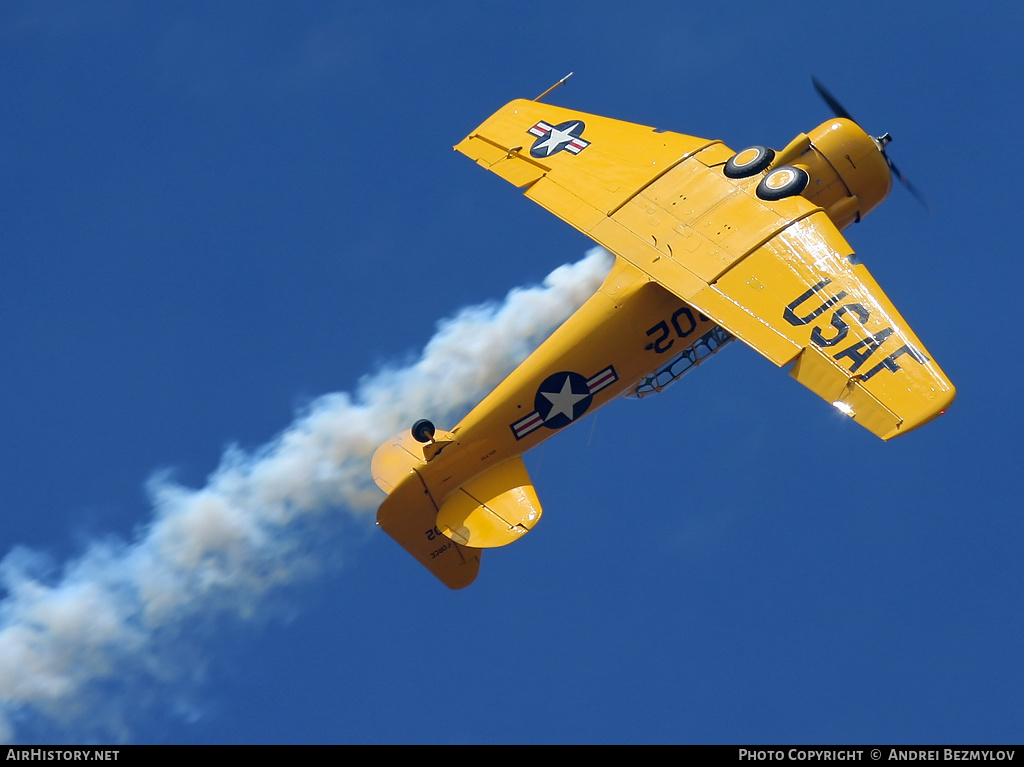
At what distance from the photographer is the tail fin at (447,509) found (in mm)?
24656

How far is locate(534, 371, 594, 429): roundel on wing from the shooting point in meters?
25.0

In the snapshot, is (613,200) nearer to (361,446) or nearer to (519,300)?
(519,300)

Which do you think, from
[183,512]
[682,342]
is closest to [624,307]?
[682,342]

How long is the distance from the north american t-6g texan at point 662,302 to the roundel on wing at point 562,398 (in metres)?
0.02

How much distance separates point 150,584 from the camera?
26734 mm

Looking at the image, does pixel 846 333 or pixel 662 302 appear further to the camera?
pixel 662 302

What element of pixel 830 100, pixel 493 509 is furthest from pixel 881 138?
pixel 493 509

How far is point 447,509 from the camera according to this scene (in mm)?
25234

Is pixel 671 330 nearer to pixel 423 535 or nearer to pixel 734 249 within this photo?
pixel 734 249

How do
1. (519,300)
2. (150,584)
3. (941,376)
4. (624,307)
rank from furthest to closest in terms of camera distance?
1. (519,300)
2. (150,584)
3. (624,307)
4. (941,376)

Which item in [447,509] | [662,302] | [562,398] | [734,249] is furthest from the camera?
[447,509]

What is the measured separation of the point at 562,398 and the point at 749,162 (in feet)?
15.2

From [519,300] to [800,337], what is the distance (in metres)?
6.84

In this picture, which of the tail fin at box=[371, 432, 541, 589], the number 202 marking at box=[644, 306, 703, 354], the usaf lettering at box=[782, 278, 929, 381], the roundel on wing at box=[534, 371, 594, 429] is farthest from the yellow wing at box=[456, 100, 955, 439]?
the tail fin at box=[371, 432, 541, 589]
